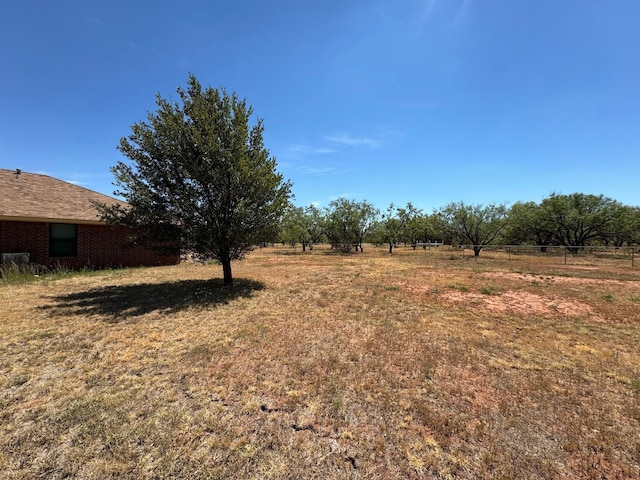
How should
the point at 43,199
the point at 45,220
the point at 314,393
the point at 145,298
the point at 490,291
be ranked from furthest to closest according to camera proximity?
the point at 43,199
the point at 45,220
the point at 490,291
the point at 145,298
the point at 314,393

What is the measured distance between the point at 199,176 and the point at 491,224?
29573 mm

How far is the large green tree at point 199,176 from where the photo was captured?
811 cm

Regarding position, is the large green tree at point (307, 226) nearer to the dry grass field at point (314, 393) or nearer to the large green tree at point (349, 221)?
the large green tree at point (349, 221)

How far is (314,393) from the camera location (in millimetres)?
3311

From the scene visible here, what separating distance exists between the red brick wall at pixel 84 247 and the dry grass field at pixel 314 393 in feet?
19.6

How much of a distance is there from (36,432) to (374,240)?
129 ft

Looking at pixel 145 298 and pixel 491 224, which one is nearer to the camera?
pixel 145 298

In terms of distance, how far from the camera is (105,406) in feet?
9.77

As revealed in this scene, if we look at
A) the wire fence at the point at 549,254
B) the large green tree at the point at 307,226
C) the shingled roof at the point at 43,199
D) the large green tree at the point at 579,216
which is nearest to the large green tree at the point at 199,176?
the shingled roof at the point at 43,199

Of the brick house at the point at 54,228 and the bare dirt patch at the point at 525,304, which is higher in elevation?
the brick house at the point at 54,228

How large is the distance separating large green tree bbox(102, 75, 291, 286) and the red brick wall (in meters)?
1.99

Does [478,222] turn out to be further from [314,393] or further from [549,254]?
[314,393]

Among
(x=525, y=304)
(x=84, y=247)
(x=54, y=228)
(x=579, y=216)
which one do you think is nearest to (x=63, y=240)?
(x=54, y=228)

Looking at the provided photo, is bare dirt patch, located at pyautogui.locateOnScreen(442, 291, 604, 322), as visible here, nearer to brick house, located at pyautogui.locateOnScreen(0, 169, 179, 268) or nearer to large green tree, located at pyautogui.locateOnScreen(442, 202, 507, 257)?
brick house, located at pyautogui.locateOnScreen(0, 169, 179, 268)
